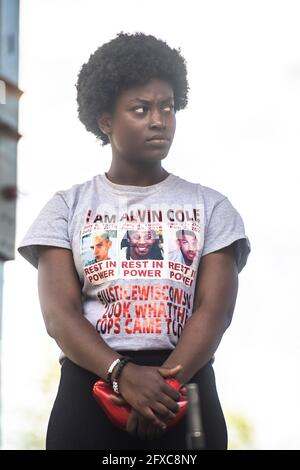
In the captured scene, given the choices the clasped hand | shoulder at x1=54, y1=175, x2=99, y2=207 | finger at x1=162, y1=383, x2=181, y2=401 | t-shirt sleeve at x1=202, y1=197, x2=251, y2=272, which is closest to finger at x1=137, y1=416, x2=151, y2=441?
the clasped hand

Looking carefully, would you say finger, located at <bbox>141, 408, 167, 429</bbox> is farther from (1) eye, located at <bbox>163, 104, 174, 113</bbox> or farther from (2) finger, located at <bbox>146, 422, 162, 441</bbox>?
(1) eye, located at <bbox>163, 104, 174, 113</bbox>

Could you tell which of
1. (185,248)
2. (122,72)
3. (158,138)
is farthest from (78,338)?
(122,72)

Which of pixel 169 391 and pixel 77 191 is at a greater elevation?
pixel 77 191

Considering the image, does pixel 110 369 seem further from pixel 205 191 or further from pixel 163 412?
pixel 205 191

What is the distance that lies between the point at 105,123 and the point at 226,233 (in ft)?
2.20

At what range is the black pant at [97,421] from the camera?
3.02 metres

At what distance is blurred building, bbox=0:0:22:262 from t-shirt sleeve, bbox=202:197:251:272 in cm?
66

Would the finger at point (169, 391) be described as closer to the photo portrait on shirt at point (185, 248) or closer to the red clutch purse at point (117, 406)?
the red clutch purse at point (117, 406)

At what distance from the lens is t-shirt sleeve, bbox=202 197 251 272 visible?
326 centimetres

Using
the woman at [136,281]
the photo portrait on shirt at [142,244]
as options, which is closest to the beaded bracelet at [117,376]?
the woman at [136,281]

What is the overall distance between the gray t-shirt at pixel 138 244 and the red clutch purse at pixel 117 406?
16 cm

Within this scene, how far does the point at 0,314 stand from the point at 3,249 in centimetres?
21

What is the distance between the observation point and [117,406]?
294cm
